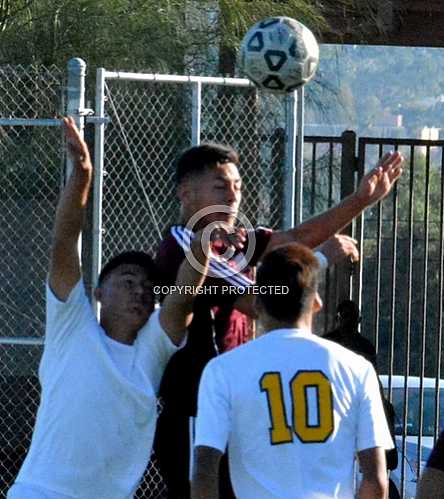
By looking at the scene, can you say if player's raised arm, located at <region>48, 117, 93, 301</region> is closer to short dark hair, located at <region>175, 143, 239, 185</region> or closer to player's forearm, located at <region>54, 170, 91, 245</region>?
player's forearm, located at <region>54, 170, 91, 245</region>

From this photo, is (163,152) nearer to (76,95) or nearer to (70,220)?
(76,95)

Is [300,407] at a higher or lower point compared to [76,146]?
lower

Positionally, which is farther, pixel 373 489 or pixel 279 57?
pixel 279 57

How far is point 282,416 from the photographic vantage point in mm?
4016

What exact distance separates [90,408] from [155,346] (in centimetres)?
35

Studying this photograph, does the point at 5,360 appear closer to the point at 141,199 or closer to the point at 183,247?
the point at 141,199

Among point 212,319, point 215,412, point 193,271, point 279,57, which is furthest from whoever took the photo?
point 279,57

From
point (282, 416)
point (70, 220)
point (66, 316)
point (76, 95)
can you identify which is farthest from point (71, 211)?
point (76, 95)

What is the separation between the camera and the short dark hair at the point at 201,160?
16.9 feet

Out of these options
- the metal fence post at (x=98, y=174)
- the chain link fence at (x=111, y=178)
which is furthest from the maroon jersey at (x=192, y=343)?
the chain link fence at (x=111, y=178)

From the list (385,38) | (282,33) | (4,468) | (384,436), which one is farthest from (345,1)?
(384,436)

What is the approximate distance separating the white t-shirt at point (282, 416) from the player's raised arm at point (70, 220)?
1050mm

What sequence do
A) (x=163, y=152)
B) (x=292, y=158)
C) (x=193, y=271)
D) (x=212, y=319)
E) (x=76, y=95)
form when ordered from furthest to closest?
(x=163, y=152) < (x=292, y=158) < (x=76, y=95) < (x=212, y=319) < (x=193, y=271)

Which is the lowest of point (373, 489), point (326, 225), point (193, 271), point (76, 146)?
point (373, 489)
